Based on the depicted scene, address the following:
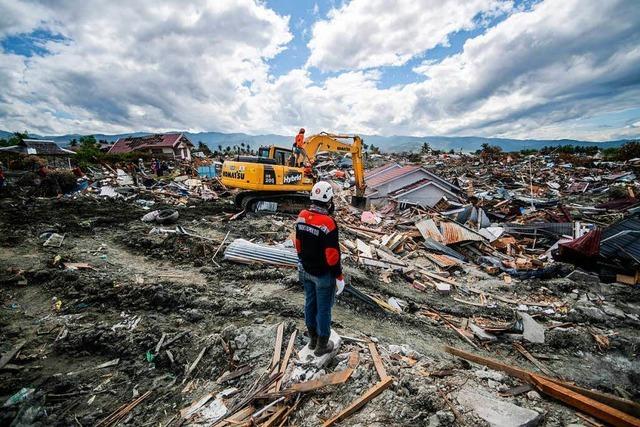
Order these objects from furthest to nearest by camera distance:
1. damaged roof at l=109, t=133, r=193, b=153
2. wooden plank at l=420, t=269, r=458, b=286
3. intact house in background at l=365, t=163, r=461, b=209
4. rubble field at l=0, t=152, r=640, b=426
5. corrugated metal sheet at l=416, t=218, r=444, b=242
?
1. damaged roof at l=109, t=133, r=193, b=153
2. intact house in background at l=365, t=163, r=461, b=209
3. corrugated metal sheet at l=416, t=218, r=444, b=242
4. wooden plank at l=420, t=269, r=458, b=286
5. rubble field at l=0, t=152, r=640, b=426

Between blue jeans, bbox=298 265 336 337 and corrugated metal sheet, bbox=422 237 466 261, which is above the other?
blue jeans, bbox=298 265 336 337

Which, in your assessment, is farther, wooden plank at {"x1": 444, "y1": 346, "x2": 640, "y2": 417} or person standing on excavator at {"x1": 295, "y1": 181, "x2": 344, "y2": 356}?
person standing on excavator at {"x1": 295, "y1": 181, "x2": 344, "y2": 356}

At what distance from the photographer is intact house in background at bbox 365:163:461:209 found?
52.0 feet

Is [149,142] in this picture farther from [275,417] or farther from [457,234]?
[275,417]

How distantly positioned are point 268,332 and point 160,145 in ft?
149

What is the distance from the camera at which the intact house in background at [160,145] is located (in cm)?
4156

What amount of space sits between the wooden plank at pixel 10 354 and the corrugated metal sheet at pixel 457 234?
11.1 m

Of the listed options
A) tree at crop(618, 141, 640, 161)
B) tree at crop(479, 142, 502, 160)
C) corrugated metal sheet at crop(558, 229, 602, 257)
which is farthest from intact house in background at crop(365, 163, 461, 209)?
tree at crop(618, 141, 640, 161)

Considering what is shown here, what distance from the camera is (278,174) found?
11.7 metres

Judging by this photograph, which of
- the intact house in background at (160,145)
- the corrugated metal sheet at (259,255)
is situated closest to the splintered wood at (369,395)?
the corrugated metal sheet at (259,255)

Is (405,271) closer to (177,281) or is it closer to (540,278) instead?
(540,278)

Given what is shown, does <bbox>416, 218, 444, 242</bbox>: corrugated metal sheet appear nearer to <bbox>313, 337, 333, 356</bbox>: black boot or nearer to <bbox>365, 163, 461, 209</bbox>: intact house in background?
<bbox>365, 163, 461, 209</bbox>: intact house in background

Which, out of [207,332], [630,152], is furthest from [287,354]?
[630,152]

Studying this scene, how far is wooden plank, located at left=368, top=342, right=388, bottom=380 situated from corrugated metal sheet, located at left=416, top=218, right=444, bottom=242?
7.76m
